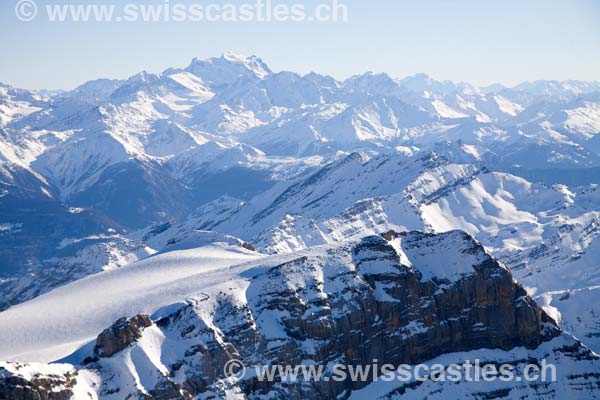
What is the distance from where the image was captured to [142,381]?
19262 cm

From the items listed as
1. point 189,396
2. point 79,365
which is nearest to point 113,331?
point 79,365

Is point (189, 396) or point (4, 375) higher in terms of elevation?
point (4, 375)

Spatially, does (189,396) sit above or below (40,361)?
below

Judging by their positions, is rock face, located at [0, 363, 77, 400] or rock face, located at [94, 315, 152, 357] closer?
rock face, located at [0, 363, 77, 400]

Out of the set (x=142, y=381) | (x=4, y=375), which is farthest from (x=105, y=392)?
(x=4, y=375)

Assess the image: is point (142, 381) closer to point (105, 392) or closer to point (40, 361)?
point (105, 392)

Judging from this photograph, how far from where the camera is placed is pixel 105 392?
18700 cm

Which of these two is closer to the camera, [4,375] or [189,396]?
[4,375]

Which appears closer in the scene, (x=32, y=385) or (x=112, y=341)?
(x=32, y=385)

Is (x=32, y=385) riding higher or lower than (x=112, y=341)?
lower

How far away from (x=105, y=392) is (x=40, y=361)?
67.9 feet

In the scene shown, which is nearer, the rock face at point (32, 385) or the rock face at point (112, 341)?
the rock face at point (32, 385)

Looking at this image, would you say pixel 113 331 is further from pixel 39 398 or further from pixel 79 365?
pixel 39 398

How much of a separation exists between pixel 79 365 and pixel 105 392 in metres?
10.8
